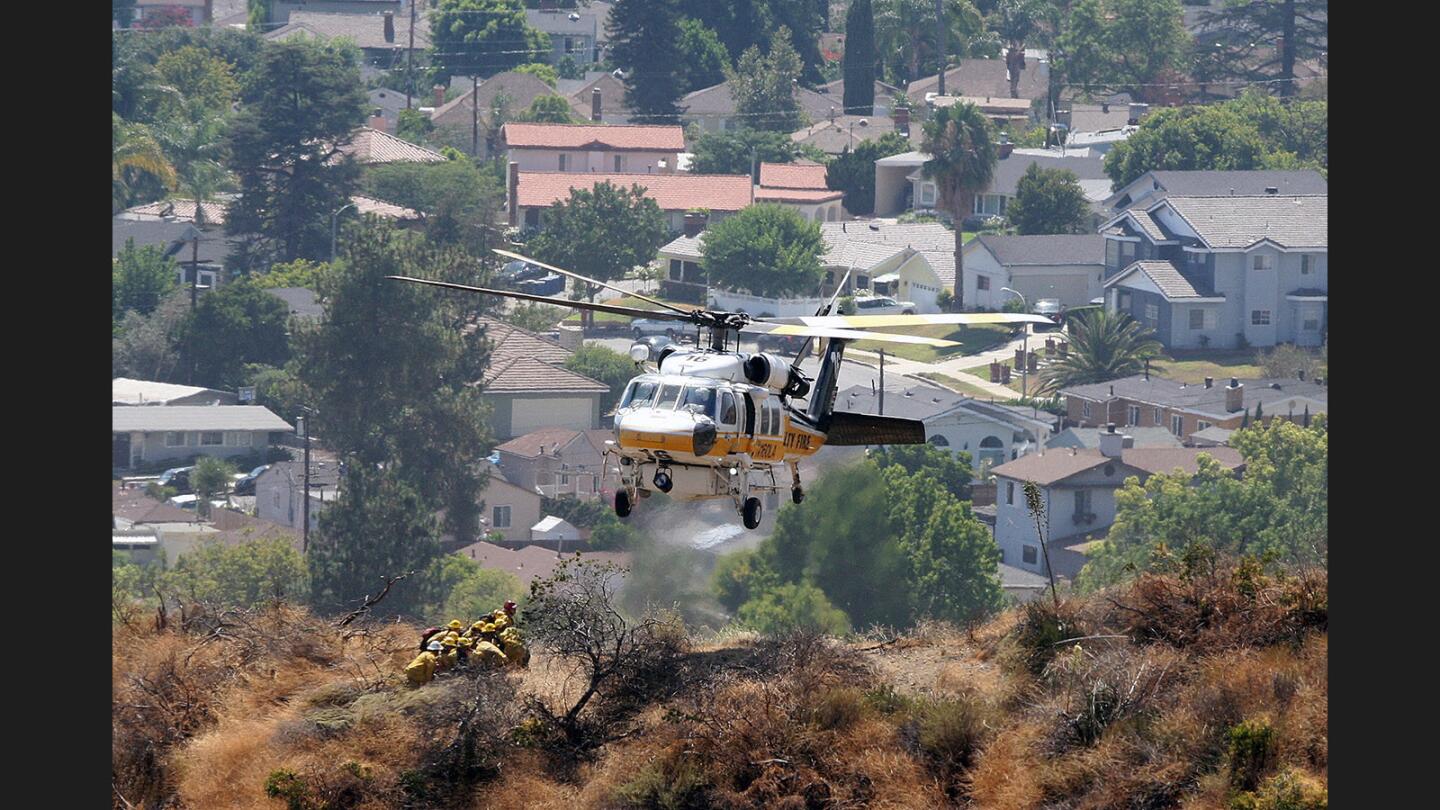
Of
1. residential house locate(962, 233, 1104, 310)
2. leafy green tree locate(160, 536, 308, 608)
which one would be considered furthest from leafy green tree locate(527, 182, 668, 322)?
leafy green tree locate(160, 536, 308, 608)

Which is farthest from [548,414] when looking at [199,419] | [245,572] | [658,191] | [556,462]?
[658,191]

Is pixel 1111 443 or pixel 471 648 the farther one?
pixel 1111 443

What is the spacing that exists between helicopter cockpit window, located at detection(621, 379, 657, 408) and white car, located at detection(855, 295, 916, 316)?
364 ft

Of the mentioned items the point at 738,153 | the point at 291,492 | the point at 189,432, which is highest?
the point at 738,153

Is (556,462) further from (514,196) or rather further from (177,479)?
(514,196)

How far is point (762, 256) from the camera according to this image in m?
156

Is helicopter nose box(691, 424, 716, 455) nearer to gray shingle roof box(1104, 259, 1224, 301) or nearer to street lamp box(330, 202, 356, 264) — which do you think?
gray shingle roof box(1104, 259, 1224, 301)

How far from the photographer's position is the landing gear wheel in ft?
112

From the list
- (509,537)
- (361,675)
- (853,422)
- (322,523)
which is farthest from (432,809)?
(509,537)

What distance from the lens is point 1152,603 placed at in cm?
3484

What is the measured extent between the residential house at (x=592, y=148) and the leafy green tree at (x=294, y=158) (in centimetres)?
1437

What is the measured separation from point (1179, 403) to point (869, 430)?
317ft

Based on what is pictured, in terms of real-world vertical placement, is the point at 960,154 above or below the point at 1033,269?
above

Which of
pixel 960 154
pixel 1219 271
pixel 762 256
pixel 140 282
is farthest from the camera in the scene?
pixel 960 154
